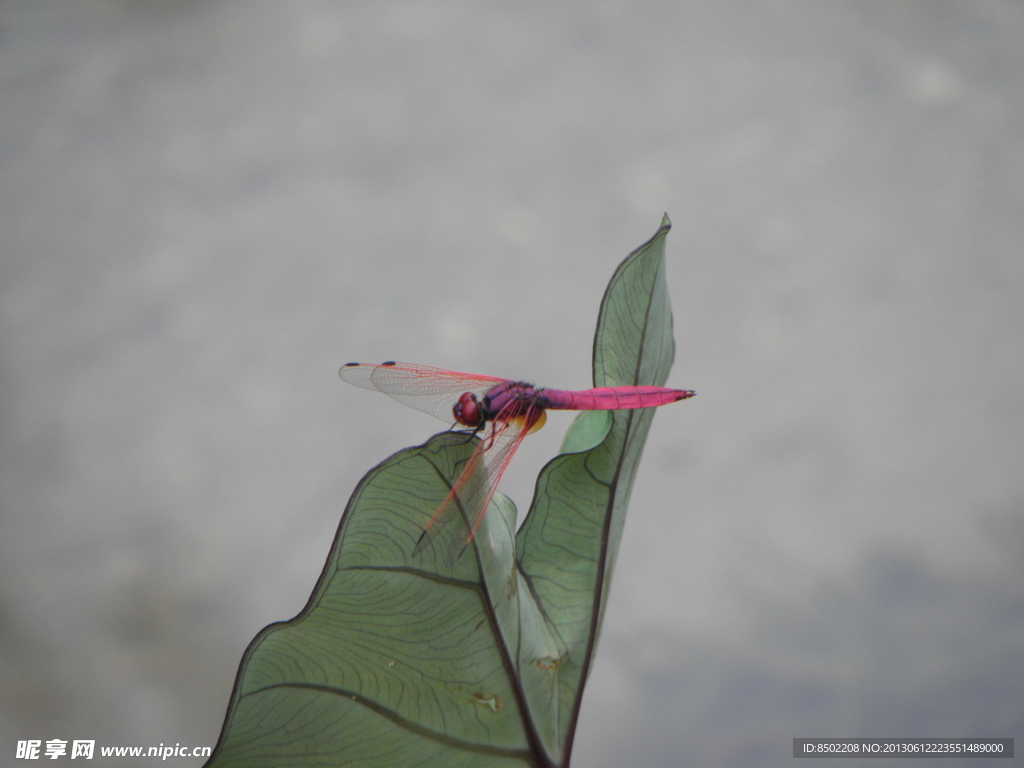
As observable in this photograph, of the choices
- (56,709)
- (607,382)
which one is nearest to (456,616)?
(607,382)

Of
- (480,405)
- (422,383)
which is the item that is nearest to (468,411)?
(480,405)

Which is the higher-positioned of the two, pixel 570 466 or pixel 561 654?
pixel 570 466

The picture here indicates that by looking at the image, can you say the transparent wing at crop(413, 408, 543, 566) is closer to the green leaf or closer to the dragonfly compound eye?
the green leaf

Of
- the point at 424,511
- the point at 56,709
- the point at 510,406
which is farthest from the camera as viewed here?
the point at 56,709

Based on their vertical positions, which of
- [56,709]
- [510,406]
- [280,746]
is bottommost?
[56,709]

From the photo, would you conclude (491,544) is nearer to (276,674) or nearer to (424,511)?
(424,511)

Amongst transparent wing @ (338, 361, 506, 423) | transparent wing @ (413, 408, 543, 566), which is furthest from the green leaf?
transparent wing @ (338, 361, 506, 423)

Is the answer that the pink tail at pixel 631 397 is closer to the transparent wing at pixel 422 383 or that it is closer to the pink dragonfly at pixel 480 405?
the pink dragonfly at pixel 480 405
